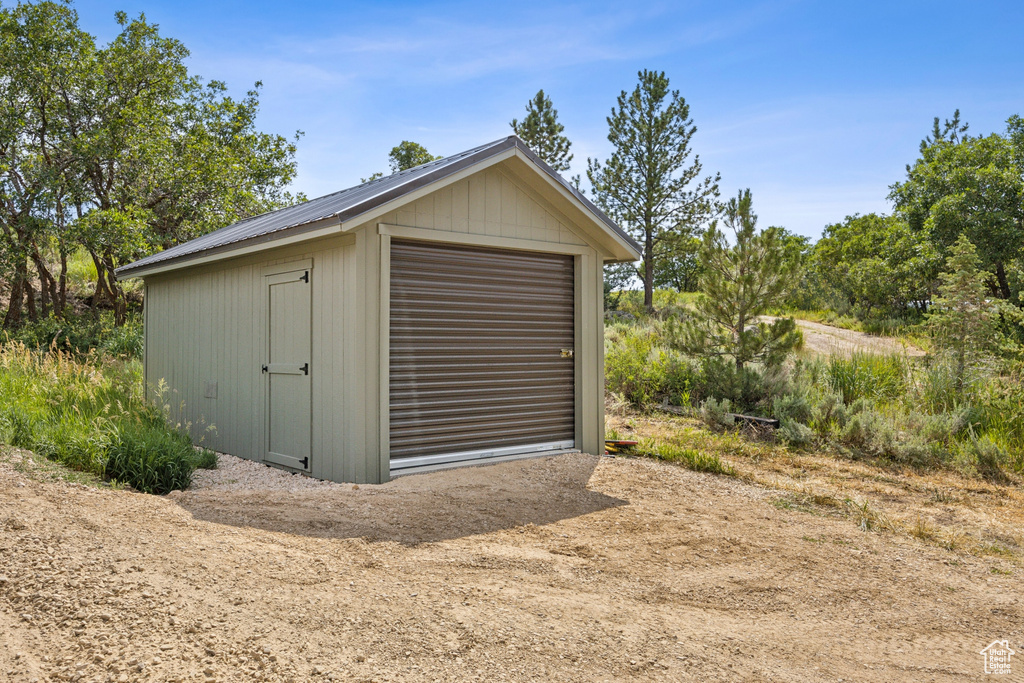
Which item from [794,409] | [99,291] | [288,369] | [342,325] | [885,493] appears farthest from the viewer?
[99,291]

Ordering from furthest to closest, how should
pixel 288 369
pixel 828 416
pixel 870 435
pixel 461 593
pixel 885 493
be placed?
pixel 828 416 → pixel 870 435 → pixel 288 369 → pixel 885 493 → pixel 461 593

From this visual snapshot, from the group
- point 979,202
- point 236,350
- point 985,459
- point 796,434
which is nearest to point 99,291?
point 236,350

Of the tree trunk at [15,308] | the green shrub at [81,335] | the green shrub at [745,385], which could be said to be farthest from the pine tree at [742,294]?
the tree trunk at [15,308]

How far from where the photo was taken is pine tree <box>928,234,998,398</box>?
9.20 meters

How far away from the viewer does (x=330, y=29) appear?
8.55 m

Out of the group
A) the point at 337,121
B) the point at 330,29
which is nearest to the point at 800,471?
the point at 330,29

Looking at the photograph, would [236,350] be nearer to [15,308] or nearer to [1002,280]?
[15,308]

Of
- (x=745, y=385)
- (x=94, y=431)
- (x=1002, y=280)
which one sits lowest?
(x=94, y=431)

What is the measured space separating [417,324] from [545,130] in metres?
18.9

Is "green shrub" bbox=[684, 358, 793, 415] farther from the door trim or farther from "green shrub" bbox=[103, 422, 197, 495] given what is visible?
"green shrub" bbox=[103, 422, 197, 495]

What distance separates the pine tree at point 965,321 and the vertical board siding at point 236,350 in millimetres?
8016

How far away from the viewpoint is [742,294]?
9.96 m

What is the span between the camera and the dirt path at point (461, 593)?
2621 millimetres

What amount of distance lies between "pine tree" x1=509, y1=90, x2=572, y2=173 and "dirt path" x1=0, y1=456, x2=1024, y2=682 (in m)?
20.0
